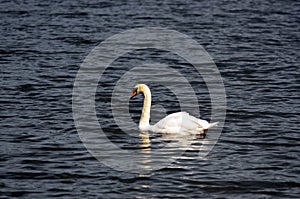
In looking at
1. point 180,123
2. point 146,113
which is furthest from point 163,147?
point 146,113

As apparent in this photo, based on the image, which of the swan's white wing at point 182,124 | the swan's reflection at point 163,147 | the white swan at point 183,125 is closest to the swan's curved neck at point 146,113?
the swan's reflection at point 163,147

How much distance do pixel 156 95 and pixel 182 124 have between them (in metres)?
3.85

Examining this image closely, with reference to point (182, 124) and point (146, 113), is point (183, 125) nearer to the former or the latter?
point (182, 124)

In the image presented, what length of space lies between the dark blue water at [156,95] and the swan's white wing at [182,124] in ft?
1.81

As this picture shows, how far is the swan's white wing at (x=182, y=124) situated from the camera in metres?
15.9

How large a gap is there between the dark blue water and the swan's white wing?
551 millimetres

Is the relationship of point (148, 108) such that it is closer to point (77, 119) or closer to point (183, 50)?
point (77, 119)

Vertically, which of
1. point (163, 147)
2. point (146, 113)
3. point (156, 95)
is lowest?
point (163, 147)

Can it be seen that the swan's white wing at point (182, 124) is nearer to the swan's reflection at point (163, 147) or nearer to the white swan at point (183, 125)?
the white swan at point (183, 125)

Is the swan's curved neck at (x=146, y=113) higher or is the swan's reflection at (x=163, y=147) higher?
the swan's curved neck at (x=146, y=113)

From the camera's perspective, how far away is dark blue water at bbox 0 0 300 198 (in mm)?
13008

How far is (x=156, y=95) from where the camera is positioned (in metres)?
19.7

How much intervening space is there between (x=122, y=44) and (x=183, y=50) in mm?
2484

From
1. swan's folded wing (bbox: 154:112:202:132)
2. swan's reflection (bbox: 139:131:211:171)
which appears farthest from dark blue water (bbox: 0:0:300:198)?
swan's folded wing (bbox: 154:112:202:132)
